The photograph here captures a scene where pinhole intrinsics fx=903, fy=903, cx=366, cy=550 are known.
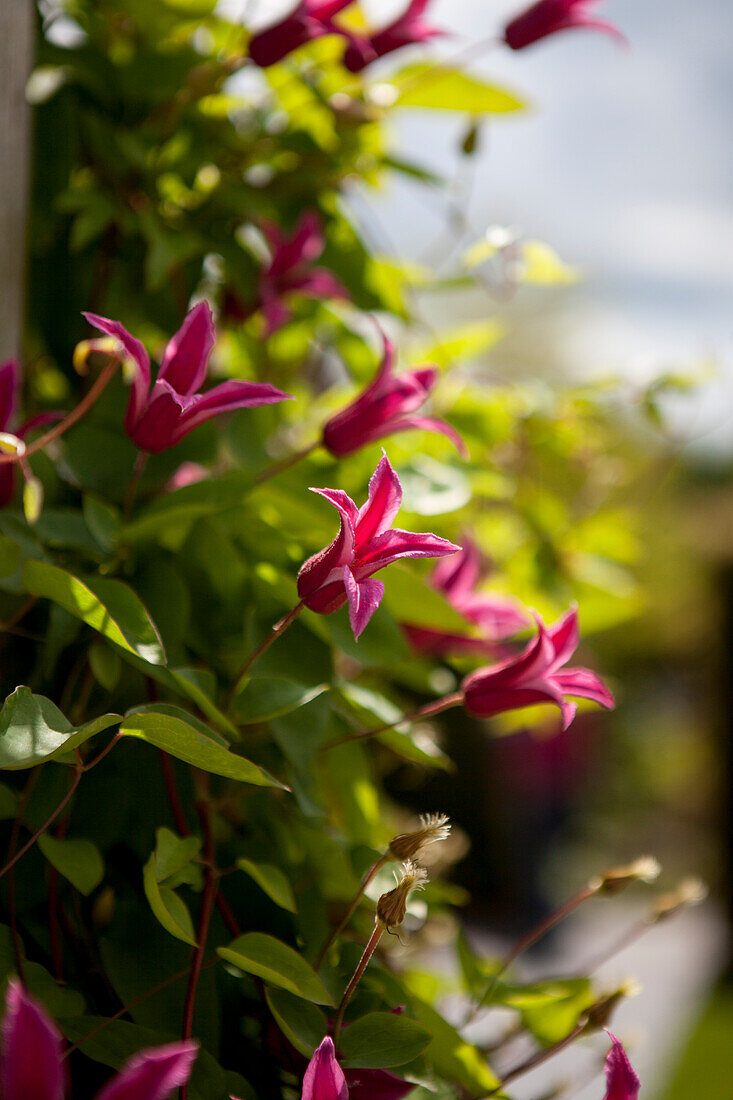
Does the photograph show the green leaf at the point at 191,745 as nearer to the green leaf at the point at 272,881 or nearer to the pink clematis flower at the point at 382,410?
the green leaf at the point at 272,881

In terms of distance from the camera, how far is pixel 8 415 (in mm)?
382

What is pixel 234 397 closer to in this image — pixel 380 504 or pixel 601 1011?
pixel 380 504

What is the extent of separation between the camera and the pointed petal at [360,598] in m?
0.28

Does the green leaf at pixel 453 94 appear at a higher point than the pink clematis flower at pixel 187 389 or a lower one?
higher

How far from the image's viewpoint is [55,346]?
0.51 metres

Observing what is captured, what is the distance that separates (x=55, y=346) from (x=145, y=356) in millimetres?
196

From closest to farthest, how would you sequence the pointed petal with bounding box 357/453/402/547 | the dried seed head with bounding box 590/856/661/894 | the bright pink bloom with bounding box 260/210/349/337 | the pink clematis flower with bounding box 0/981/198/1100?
the pink clematis flower with bounding box 0/981/198/1100 < the pointed petal with bounding box 357/453/402/547 < the dried seed head with bounding box 590/856/661/894 < the bright pink bloom with bounding box 260/210/349/337

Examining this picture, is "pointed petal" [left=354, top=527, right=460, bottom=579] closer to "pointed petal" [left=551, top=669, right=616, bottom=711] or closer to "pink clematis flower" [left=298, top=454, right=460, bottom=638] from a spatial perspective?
"pink clematis flower" [left=298, top=454, right=460, bottom=638]

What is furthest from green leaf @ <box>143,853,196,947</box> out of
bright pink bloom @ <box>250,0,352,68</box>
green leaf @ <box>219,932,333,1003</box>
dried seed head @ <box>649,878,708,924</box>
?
bright pink bloom @ <box>250,0,352,68</box>

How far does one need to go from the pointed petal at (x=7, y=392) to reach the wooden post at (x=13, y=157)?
2.6 inches

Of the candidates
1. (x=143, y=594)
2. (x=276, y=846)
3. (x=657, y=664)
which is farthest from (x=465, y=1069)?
(x=657, y=664)

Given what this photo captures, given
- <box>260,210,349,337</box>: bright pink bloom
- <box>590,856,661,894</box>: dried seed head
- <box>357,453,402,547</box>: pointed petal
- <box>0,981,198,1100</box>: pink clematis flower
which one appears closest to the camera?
<box>0,981,198,1100</box>: pink clematis flower

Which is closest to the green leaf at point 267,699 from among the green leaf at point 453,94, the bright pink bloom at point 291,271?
the bright pink bloom at point 291,271

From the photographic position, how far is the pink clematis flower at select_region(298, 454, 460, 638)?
0.30m
